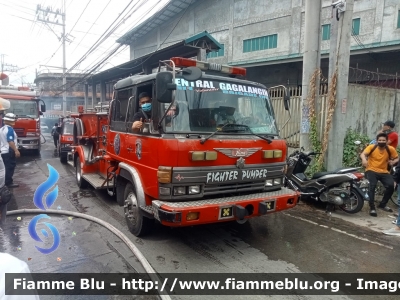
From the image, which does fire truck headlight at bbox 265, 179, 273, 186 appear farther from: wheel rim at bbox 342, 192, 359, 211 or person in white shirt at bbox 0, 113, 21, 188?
person in white shirt at bbox 0, 113, 21, 188

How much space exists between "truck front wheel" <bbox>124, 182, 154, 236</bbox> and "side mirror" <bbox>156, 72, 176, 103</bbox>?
5.28 feet

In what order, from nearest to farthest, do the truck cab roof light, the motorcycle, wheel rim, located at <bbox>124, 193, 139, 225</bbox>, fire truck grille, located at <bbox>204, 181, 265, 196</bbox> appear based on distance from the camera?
fire truck grille, located at <bbox>204, 181, 265, 196</bbox>
the truck cab roof light
wheel rim, located at <bbox>124, 193, 139, 225</bbox>
the motorcycle

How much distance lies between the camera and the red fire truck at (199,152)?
346 cm

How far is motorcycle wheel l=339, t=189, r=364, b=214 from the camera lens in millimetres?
5594

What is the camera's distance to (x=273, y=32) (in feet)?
62.8

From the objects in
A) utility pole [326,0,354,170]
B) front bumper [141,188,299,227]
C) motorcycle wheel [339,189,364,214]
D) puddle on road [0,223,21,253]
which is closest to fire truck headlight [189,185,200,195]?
front bumper [141,188,299,227]

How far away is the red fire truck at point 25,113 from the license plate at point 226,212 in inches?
484

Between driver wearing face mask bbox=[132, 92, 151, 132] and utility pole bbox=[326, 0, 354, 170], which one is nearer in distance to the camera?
driver wearing face mask bbox=[132, 92, 151, 132]

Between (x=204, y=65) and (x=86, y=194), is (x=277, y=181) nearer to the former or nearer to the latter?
(x=204, y=65)

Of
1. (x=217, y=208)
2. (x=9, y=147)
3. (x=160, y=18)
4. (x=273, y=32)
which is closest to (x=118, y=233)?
(x=217, y=208)

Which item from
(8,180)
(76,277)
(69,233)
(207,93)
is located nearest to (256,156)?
(207,93)

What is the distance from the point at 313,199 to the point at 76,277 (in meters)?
4.96

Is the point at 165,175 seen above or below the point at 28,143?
above

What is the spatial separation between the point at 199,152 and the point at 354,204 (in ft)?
12.8
